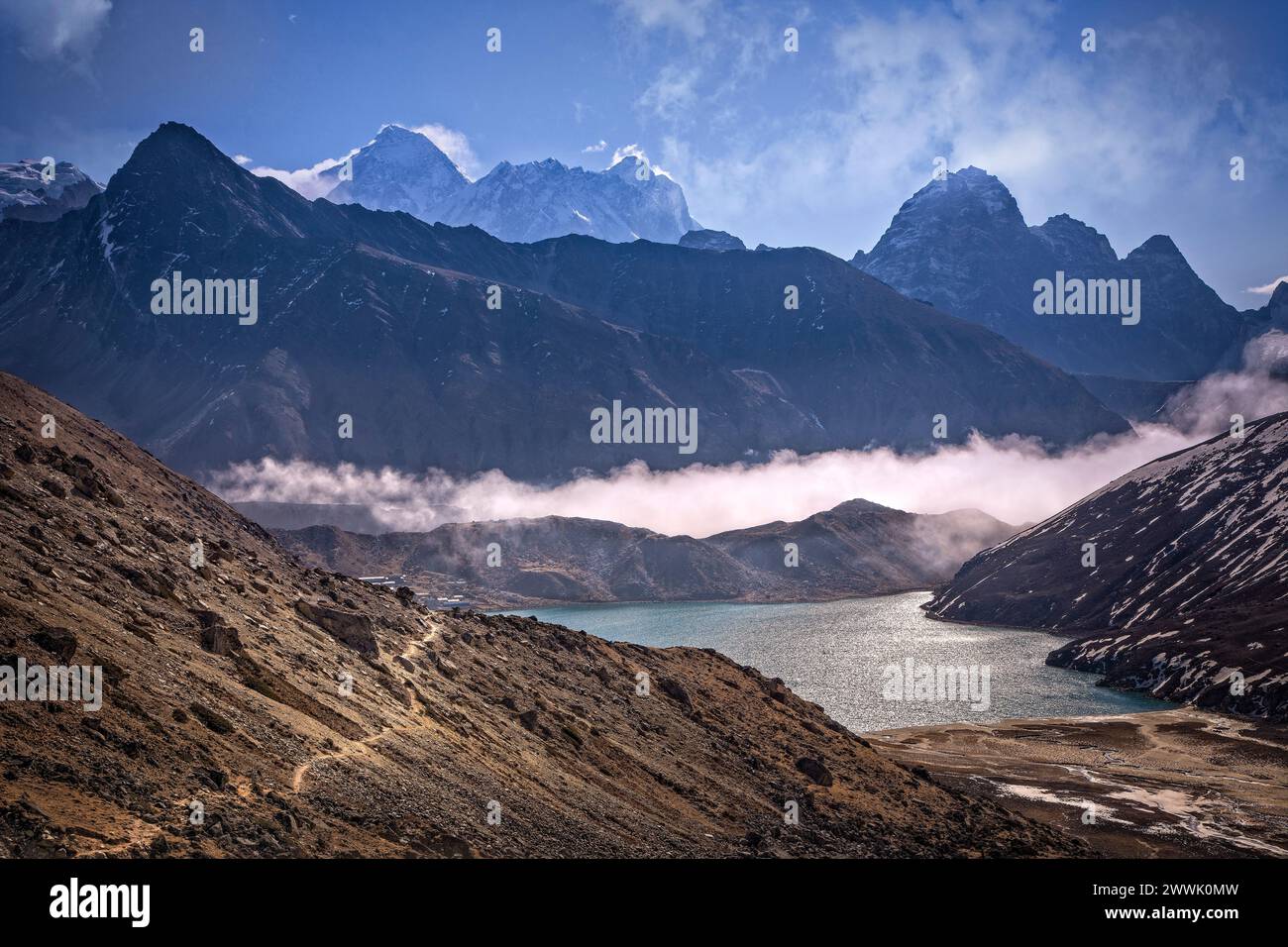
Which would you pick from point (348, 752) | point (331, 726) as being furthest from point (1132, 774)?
point (348, 752)

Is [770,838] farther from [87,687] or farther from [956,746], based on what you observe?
[956,746]

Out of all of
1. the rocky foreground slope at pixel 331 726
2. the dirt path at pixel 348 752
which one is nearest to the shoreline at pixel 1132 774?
the rocky foreground slope at pixel 331 726

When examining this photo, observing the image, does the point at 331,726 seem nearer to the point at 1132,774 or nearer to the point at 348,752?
the point at 348,752

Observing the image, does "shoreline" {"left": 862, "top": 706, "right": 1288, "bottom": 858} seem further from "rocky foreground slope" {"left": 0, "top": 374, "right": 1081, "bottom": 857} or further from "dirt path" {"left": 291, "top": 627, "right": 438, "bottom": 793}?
"dirt path" {"left": 291, "top": 627, "right": 438, "bottom": 793}

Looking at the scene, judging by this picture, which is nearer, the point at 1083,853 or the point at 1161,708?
the point at 1083,853

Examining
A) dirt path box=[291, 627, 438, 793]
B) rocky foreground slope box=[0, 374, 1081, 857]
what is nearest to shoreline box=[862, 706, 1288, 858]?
rocky foreground slope box=[0, 374, 1081, 857]

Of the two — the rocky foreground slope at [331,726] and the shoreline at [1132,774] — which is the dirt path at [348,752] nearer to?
the rocky foreground slope at [331,726]

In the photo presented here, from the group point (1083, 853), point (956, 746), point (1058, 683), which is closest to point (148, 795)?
point (1083, 853)
